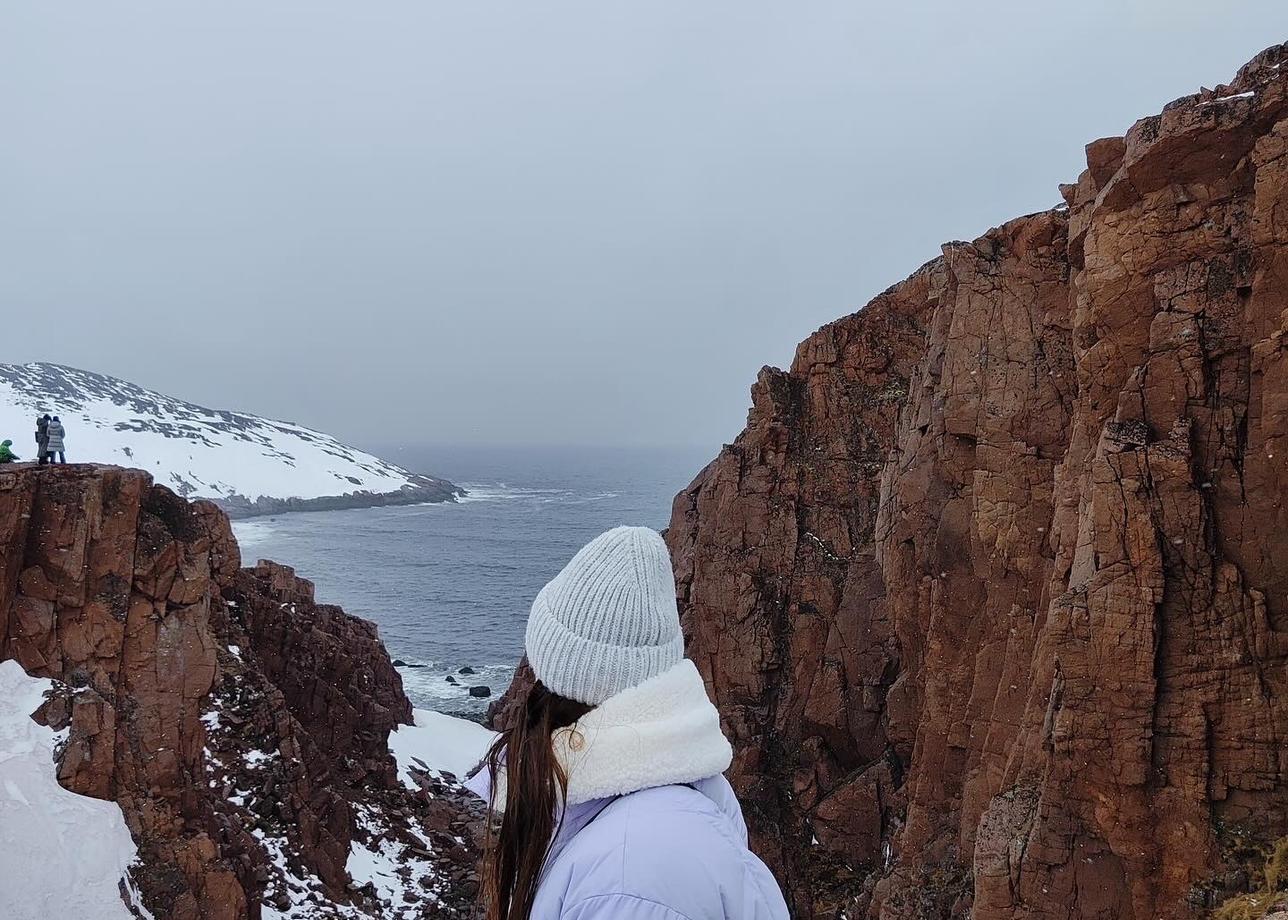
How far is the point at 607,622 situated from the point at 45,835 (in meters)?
19.2

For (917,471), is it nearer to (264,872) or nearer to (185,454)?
(264,872)

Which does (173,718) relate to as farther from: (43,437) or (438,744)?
(438,744)

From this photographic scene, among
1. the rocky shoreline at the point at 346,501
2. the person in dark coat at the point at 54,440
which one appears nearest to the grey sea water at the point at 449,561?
the rocky shoreline at the point at 346,501

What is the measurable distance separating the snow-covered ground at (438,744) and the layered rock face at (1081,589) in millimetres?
16048

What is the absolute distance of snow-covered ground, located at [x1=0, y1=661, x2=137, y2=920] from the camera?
602 inches

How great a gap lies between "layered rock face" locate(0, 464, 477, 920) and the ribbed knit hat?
19221 mm

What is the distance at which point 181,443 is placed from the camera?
140 m

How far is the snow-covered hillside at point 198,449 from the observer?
123688mm

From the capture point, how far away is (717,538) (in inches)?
1051

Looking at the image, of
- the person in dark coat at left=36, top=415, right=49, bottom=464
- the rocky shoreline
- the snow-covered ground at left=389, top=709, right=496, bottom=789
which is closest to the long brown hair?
the person in dark coat at left=36, top=415, right=49, bottom=464

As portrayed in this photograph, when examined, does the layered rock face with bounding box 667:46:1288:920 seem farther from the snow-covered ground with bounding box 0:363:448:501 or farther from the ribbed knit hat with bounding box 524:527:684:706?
the snow-covered ground with bounding box 0:363:448:501

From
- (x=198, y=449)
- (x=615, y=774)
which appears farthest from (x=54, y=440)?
(x=198, y=449)

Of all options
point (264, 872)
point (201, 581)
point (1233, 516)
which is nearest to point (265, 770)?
point (264, 872)

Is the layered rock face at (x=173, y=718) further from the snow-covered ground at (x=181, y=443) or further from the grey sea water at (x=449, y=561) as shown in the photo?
the snow-covered ground at (x=181, y=443)
